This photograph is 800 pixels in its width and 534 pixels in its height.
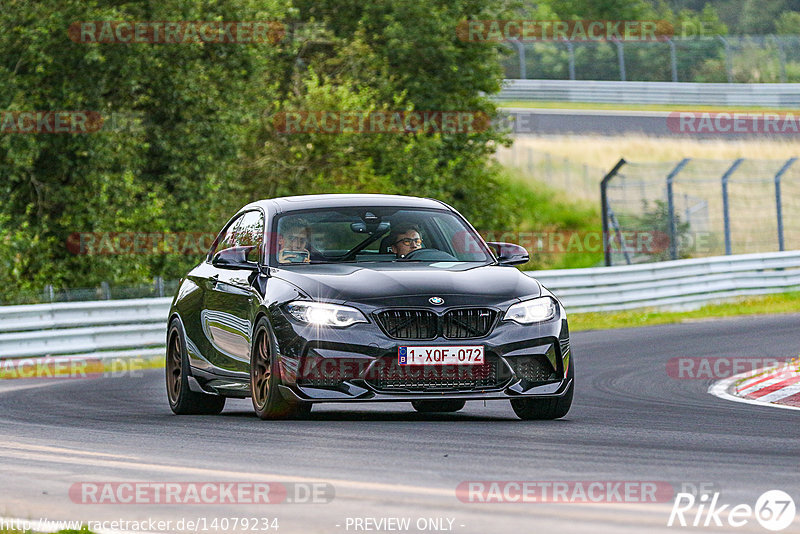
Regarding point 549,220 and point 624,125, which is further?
point 624,125

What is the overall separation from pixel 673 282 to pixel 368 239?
17137mm

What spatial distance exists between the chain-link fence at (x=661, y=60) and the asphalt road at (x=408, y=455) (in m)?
42.3

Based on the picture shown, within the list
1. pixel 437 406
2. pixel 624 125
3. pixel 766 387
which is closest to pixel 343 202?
pixel 437 406

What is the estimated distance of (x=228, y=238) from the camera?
1230cm

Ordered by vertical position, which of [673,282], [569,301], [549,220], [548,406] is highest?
[548,406]

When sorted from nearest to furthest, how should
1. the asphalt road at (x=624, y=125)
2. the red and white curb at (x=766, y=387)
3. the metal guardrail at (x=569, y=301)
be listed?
the red and white curb at (x=766, y=387), the metal guardrail at (x=569, y=301), the asphalt road at (x=624, y=125)

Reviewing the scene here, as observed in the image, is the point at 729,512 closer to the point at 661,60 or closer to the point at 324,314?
the point at 324,314

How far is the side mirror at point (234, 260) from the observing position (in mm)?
10711

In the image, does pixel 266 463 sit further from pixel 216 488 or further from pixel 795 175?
pixel 795 175

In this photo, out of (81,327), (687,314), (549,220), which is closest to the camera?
(81,327)

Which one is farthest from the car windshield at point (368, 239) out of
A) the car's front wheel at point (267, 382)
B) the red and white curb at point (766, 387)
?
the red and white curb at point (766, 387)

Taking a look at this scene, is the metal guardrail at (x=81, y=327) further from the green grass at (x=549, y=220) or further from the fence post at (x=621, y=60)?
the fence post at (x=621, y=60)

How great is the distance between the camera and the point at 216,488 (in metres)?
7.09

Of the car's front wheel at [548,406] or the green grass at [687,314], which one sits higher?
the car's front wheel at [548,406]
